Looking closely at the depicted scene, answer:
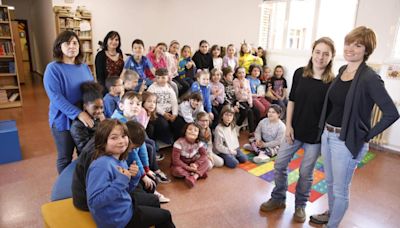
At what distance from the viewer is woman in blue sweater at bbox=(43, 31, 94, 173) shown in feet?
6.38

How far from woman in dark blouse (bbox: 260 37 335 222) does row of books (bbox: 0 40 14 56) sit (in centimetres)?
536

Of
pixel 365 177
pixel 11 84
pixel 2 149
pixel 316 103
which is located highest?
pixel 316 103

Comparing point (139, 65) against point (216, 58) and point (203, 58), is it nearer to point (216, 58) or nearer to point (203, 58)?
point (203, 58)

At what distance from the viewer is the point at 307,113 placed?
6.30 ft

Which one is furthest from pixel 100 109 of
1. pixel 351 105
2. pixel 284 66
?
pixel 284 66

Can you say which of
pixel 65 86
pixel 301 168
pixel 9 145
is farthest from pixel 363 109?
pixel 9 145

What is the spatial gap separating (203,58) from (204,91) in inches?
42.8

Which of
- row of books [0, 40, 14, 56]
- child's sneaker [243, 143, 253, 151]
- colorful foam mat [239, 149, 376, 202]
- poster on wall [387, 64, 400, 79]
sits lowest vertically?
colorful foam mat [239, 149, 376, 202]

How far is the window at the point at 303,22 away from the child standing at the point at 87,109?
13.4 ft

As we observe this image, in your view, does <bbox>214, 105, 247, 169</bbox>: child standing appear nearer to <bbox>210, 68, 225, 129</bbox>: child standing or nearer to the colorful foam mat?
the colorful foam mat

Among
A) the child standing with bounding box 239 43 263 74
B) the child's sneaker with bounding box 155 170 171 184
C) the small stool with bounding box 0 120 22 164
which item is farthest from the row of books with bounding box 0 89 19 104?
the child standing with bounding box 239 43 263 74

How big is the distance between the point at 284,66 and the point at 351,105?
4027 millimetres

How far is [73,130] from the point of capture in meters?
2.00

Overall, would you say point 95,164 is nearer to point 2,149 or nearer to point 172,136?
point 172,136
